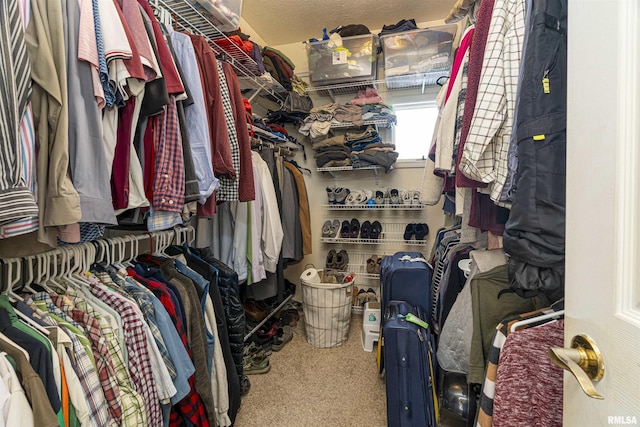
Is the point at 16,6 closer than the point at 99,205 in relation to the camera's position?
Yes

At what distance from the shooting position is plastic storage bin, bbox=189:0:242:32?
1352 mm

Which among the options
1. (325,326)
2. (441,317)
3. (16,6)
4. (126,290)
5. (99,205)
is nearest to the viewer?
(16,6)

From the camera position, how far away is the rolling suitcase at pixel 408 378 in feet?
4.28

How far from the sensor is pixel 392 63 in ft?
7.54

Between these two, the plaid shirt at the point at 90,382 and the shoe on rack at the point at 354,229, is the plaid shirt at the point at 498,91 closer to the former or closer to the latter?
the plaid shirt at the point at 90,382

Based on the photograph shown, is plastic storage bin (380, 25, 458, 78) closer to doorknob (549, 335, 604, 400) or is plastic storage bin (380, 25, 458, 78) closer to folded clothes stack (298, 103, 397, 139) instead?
folded clothes stack (298, 103, 397, 139)

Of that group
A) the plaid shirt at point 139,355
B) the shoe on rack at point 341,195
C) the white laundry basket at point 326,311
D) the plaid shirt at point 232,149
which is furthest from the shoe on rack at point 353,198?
the plaid shirt at point 139,355

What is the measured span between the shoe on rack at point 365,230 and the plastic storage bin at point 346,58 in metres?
1.22

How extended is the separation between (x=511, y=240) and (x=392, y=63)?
6.62 ft

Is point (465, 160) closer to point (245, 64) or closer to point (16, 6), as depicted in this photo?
point (16, 6)

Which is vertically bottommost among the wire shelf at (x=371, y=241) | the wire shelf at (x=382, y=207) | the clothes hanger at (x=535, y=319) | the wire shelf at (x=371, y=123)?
the wire shelf at (x=371, y=241)

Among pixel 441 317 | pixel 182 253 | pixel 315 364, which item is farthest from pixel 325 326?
pixel 182 253

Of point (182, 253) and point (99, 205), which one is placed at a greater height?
point (99, 205)

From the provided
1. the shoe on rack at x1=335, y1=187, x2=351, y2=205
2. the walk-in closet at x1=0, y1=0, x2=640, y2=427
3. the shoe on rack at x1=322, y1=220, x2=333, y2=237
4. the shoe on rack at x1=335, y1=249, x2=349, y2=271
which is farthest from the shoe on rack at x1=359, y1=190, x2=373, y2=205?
the walk-in closet at x1=0, y1=0, x2=640, y2=427
